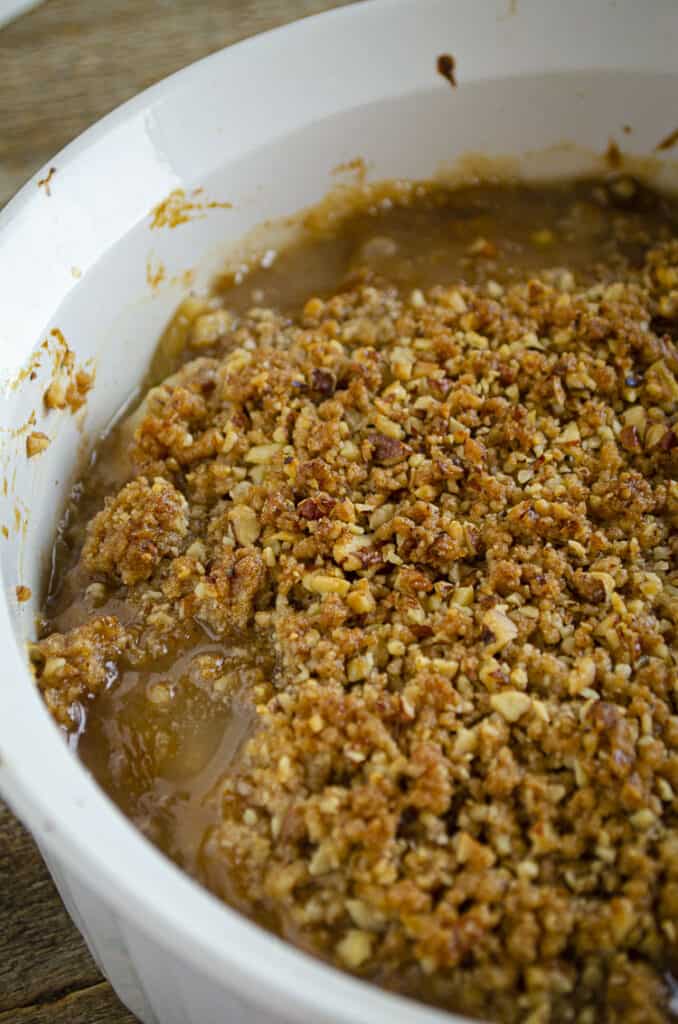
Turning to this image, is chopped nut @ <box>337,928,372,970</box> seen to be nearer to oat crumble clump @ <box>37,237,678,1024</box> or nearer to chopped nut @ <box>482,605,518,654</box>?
oat crumble clump @ <box>37,237,678,1024</box>

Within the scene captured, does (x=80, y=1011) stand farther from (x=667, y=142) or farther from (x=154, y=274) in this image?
(x=667, y=142)

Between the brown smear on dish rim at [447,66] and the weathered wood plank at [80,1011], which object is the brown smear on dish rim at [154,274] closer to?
the brown smear on dish rim at [447,66]

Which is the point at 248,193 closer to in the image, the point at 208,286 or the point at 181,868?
the point at 208,286

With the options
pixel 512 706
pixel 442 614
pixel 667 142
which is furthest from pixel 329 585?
pixel 667 142

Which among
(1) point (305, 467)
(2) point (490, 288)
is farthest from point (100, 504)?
(2) point (490, 288)

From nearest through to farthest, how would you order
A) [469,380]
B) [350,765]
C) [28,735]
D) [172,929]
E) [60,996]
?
[172,929] < [28,735] < [350,765] < [60,996] < [469,380]

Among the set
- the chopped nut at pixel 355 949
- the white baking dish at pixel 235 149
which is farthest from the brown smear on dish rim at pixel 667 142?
the chopped nut at pixel 355 949
